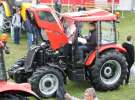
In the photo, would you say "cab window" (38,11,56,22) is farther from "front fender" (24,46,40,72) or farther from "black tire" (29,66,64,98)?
"black tire" (29,66,64,98)

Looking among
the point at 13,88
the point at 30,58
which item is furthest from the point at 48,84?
the point at 13,88

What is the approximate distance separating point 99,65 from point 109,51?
1.98 ft

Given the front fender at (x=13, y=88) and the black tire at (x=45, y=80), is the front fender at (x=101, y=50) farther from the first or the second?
the front fender at (x=13, y=88)

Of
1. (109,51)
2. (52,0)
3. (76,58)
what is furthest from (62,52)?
(52,0)

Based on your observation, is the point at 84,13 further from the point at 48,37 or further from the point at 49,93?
the point at 49,93

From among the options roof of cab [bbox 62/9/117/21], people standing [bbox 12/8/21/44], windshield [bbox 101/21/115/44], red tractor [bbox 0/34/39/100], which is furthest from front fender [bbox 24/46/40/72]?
people standing [bbox 12/8/21/44]

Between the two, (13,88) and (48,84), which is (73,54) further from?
(13,88)

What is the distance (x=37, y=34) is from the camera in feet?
46.3

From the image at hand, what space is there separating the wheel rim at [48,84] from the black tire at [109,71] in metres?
1.10

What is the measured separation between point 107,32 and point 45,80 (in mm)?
2345

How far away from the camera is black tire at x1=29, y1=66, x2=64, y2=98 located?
12.7 meters

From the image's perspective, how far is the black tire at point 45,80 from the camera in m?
12.7

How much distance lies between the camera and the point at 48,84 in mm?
12930

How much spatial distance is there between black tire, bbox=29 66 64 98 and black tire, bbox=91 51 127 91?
1.06 metres
